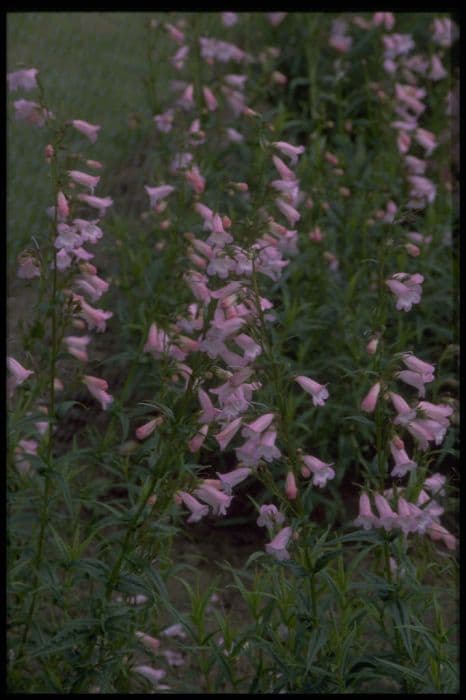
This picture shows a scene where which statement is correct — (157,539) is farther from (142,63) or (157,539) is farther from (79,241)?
(142,63)

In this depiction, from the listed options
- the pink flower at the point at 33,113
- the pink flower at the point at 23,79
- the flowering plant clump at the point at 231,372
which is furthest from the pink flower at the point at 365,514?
the pink flower at the point at 23,79

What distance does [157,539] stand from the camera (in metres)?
3.40

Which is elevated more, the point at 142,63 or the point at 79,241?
the point at 79,241

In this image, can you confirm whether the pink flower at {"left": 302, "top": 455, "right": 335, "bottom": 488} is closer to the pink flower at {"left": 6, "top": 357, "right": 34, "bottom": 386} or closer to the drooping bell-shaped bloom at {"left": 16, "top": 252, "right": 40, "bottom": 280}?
the pink flower at {"left": 6, "top": 357, "right": 34, "bottom": 386}

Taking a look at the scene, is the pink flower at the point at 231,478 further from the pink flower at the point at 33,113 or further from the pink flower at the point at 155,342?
the pink flower at the point at 33,113

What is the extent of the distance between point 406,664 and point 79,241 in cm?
178

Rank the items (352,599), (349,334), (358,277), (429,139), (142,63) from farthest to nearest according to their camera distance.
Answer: (142,63), (429,139), (358,277), (349,334), (352,599)

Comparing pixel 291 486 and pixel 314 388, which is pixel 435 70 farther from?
pixel 291 486

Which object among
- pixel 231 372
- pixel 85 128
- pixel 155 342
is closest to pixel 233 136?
pixel 85 128

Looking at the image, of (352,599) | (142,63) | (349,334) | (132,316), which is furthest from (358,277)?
(142,63)

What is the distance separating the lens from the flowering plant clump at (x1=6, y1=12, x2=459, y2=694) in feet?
10.3

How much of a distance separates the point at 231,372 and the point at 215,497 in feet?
1.34

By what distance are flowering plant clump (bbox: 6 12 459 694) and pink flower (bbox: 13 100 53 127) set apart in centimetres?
3

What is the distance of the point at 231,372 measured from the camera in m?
3.16
